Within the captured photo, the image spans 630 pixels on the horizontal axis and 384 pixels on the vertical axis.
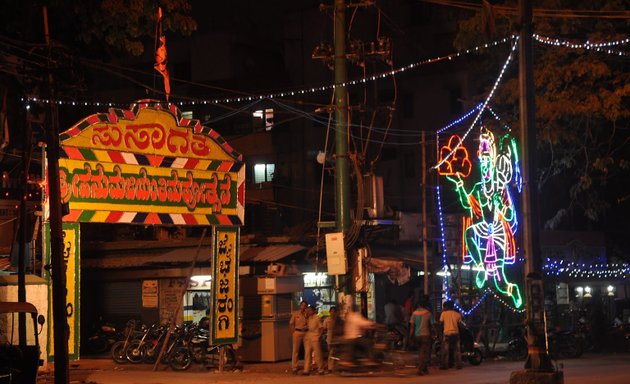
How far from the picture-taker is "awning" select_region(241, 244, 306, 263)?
26.6 meters

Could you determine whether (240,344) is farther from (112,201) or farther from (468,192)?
Result: (468,192)

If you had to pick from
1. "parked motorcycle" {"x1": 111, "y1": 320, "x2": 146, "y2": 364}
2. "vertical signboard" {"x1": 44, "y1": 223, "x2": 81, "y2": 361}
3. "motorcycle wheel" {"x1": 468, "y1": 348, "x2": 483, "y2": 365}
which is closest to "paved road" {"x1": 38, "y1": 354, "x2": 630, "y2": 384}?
"motorcycle wheel" {"x1": 468, "y1": 348, "x2": 483, "y2": 365}

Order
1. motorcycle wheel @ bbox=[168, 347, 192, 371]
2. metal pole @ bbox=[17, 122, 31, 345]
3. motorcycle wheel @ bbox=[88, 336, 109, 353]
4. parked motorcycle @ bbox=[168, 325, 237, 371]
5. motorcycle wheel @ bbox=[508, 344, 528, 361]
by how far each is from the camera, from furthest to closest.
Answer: motorcycle wheel @ bbox=[88, 336, 109, 353], motorcycle wheel @ bbox=[508, 344, 528, 361], motorcycle wheel @ bbox=[168, 347, 192, 371], parked motorcycle @ bbox=[168, 325, 237, 371], metal pole @ bbox=[17, 122, 31, 345]

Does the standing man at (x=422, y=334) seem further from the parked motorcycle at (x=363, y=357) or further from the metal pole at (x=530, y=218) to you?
the metal pole at (x=530, y=218)

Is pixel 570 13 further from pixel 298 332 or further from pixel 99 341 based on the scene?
pixel 99 341

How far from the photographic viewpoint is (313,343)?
22.6 m

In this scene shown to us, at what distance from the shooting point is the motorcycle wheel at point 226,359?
24141 mm

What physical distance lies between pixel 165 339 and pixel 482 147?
A: 11.0 m

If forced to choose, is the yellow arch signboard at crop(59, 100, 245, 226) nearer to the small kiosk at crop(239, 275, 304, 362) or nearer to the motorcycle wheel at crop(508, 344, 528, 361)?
the small kiosk at crop(239, 275, 304, 362)

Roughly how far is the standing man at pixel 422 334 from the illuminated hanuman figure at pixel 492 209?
14.4ft

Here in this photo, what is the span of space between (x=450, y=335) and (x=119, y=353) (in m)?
10.2

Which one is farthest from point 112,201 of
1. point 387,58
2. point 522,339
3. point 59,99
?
point 522,339

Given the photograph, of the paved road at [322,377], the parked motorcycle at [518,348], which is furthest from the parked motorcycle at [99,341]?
the parked motorcycle at [518,348]

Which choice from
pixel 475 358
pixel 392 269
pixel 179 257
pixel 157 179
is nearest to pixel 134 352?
pixel 179 257
